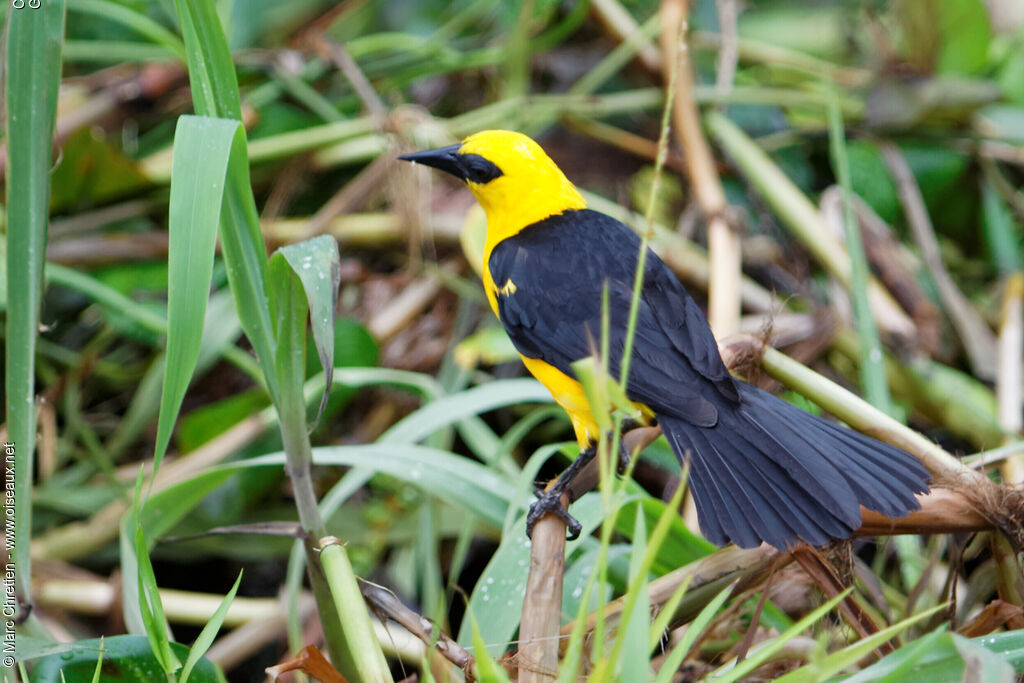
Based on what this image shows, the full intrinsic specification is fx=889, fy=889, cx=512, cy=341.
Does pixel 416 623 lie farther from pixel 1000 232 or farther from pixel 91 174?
pixel 1000 232

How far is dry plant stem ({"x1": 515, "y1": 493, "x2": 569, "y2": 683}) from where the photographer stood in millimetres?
1014

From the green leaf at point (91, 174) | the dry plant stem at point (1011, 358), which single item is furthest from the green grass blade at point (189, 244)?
the dry plant stem at point (1011, 358)

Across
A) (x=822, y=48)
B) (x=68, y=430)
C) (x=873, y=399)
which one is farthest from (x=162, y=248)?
(x=822, y=48)

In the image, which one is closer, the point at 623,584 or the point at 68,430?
the point at 623,584

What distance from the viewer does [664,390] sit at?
1.42m

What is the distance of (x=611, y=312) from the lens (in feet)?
5.04

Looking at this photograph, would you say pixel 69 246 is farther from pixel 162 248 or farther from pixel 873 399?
pixel 873 399

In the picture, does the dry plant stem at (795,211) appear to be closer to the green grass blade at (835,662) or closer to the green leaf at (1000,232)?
the green leaf at (1000,232)

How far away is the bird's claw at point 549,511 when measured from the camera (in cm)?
126

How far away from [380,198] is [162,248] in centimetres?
65

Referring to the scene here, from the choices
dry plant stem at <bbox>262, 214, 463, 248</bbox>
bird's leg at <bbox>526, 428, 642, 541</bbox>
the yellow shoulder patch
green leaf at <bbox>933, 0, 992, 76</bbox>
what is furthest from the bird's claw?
green leaf at <bbox>933, 0, 992, 76</bbox>

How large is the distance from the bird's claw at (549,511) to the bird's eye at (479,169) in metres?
0.66

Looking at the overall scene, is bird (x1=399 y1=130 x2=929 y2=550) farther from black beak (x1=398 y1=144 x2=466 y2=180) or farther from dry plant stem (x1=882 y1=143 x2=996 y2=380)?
dry plant stem (x1=882 y1=143 x2=996 y2=380)

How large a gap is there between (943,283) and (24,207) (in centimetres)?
227
